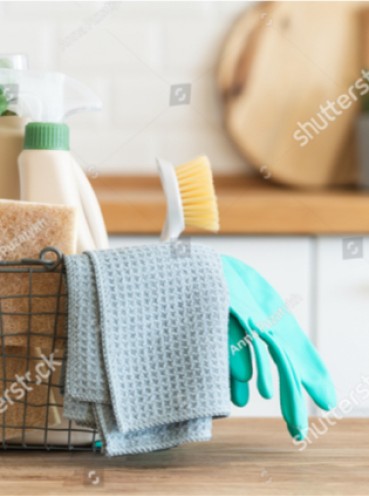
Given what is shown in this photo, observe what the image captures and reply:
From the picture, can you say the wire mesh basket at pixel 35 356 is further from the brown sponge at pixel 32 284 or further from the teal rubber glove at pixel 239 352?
the teal rubber glove at pixel 239 352

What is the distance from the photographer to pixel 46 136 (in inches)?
28.0

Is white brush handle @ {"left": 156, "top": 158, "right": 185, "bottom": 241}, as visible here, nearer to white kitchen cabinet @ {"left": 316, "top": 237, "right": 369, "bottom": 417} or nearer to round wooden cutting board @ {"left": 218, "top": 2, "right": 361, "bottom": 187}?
white kitchen cabinet @ {"left": 316, "top": 237, "right": 369, "bottom": 417}

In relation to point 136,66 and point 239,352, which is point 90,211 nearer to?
point 239,352

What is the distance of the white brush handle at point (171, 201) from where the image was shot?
27.4 inches

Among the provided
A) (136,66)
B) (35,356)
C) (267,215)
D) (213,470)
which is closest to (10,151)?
(35,356)

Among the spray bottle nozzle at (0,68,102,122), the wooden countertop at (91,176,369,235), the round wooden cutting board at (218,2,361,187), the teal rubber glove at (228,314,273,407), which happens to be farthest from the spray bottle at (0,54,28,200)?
the round wooden cutting board at (218,2,361,187)

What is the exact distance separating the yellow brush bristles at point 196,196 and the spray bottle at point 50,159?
0.26 ft

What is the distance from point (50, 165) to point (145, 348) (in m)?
0.17

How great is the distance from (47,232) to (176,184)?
11cm

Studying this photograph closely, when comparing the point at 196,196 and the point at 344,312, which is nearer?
the point at 196,196

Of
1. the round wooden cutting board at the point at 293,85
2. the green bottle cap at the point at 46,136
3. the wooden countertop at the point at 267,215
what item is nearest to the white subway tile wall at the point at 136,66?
the round wooden cutting board at the point at 293,85

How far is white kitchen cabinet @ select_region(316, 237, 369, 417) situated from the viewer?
147cm

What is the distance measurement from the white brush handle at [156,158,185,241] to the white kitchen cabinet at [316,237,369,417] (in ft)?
2.60

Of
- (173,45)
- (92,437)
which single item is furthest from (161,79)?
(92,437)
